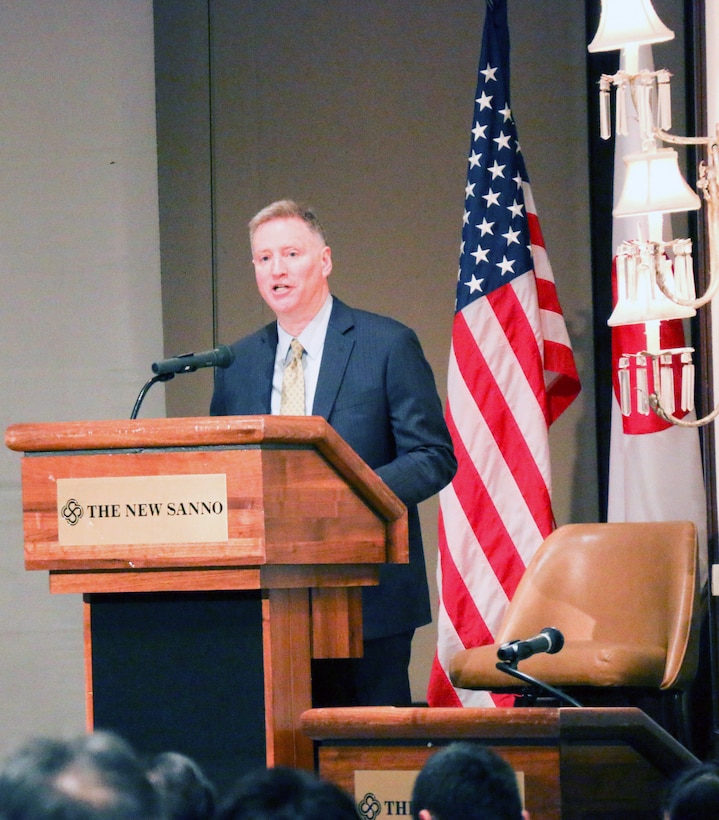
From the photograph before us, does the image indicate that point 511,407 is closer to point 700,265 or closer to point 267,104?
point 700,265

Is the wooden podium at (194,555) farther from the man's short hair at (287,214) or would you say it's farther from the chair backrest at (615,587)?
the chair backrest at (615,587)

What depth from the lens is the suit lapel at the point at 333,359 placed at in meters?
3.02

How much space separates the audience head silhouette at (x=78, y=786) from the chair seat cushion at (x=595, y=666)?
319 centimetres

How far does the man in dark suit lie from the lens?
289 centimetres

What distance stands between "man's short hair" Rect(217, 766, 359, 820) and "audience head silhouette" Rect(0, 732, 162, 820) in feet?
1.24

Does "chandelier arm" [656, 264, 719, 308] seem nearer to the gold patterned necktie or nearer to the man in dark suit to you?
the man in dark suit

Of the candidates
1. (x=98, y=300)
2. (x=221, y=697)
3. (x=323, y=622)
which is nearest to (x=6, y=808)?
(x=221, y=697)

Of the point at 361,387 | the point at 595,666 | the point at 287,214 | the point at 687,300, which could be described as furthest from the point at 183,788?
the point at 595,666

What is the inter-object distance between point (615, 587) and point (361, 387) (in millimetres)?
1751

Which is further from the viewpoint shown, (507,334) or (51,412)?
(51,412)

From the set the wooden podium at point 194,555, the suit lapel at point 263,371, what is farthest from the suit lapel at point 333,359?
the wooden podium at point 194,555

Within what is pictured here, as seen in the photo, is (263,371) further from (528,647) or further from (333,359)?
(528,647)

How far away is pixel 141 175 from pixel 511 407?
5.90 ft

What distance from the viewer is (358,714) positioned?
Answer: 2.25 meters
